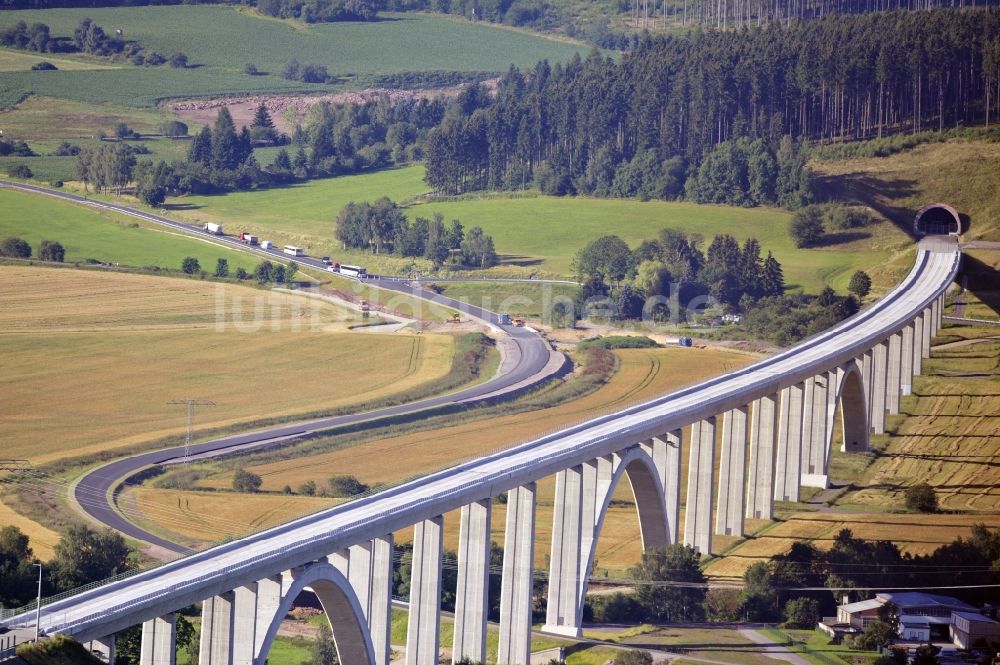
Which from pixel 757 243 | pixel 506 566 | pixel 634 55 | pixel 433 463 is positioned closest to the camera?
pixel 506 566

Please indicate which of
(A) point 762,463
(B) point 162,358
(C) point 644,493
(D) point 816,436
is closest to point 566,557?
(C) point 644,493

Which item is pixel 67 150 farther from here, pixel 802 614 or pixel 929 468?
pixel 802 614

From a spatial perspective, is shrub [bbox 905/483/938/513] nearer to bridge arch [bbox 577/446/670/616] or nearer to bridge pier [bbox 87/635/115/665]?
bridge arch [bbox 577/446/670/616]

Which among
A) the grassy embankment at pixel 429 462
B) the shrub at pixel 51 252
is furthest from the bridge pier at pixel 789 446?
the shrub at pixel 51 252

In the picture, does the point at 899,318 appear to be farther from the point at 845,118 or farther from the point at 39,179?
the point at 39,179

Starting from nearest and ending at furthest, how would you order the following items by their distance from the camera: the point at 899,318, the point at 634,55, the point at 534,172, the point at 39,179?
the point at 899,318
the point at 39,179
the point at 534,172
the point at 634,55

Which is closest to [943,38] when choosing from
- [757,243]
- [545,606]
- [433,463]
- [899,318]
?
[757,243]
